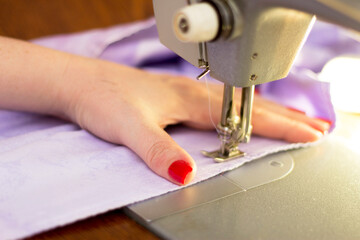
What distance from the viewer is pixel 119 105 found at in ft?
2.11

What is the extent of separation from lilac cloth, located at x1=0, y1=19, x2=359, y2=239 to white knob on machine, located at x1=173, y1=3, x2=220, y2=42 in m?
0.18

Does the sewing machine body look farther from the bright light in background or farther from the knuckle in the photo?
the bright light in background

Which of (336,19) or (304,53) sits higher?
(336,19)

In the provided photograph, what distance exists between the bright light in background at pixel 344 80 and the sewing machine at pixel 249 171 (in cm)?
25

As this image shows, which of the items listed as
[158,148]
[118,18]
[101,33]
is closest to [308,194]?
[158,148]

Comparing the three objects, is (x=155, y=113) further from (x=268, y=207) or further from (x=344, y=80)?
(x=344, y=80)

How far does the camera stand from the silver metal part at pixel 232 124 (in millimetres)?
578

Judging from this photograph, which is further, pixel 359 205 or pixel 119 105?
pixel 119 105

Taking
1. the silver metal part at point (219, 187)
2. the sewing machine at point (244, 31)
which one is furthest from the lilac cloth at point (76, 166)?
the sewing machine at point (244, 31)

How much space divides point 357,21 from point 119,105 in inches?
13.4

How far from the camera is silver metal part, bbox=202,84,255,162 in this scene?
1.90 ft

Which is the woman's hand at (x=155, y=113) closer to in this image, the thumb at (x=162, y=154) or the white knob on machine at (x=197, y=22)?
the thumb at (x=162, y=154)

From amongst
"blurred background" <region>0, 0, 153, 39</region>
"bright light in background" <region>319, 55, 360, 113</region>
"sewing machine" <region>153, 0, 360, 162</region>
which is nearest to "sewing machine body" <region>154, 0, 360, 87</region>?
"sewing machine" <region>153, 0, 360, 162</region>

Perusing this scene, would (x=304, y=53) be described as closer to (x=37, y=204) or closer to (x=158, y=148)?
(x=158, y=148)
